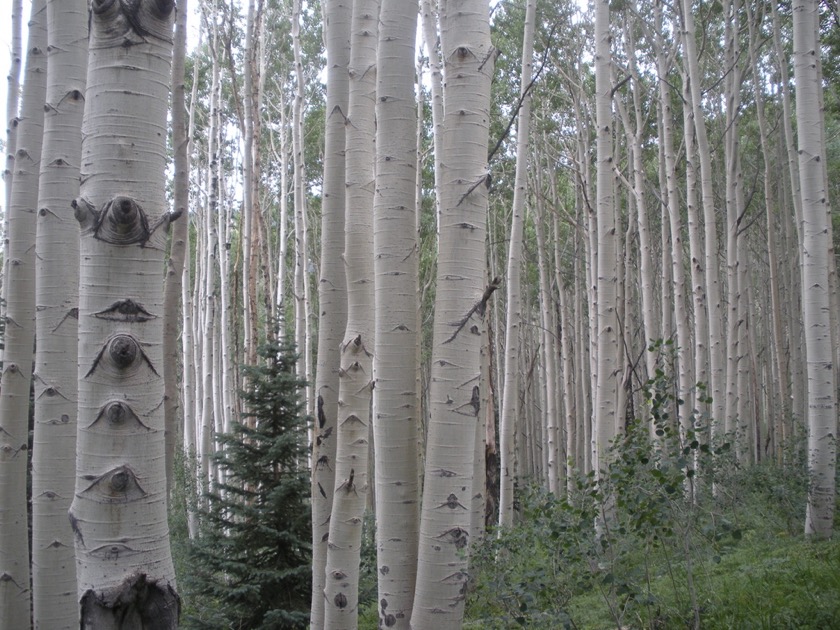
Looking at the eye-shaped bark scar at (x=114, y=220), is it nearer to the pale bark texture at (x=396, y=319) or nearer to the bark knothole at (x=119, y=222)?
the bark knothole at (x=119, y=222)

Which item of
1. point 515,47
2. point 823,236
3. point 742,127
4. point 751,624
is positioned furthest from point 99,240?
point 742,127

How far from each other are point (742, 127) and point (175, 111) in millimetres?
18040

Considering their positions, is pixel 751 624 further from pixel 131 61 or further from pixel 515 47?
pixel 515 47

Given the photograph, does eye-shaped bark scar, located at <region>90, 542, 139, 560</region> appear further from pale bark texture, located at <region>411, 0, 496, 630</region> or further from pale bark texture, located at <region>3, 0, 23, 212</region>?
pale bark texture, located at <region>3, 0, 23, 212</region>

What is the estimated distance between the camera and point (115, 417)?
1632mm

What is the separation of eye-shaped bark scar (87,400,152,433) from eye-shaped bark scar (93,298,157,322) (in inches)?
7.8

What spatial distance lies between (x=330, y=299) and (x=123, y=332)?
199cm

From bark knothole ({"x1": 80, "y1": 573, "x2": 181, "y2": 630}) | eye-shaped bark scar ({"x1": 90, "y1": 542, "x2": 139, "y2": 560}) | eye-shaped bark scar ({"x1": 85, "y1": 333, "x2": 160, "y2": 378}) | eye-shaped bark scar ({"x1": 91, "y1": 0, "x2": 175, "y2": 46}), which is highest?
eye-shaped bark scar ({"x1": 91, "y1": 0, "x2": 175, "y2": 46})

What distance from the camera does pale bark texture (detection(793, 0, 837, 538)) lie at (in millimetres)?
6324

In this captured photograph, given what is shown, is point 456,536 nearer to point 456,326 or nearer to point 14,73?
point 456,326

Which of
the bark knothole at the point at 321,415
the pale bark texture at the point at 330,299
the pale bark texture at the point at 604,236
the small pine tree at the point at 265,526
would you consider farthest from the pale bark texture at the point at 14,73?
the pale bark texture at the point at 604,236

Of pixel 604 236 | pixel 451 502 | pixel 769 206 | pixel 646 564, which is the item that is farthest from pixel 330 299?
pixel 769 206

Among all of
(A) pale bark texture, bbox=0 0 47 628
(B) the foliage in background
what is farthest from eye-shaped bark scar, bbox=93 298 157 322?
(B) the foliage in background

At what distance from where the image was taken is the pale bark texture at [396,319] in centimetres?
291
